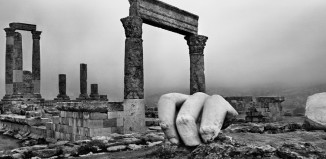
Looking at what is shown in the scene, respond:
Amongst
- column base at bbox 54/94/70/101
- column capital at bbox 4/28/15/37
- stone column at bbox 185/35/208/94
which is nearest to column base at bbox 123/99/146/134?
stone column at bbox 185/35/208/94

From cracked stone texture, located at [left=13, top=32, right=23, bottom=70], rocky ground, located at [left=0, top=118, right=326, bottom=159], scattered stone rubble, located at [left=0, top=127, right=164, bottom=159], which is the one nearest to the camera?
rocky ground, located at [left=0, top=118, right=326, bottom=159]

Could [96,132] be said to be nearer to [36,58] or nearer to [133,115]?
[133,115]

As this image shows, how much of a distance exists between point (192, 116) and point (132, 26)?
6.80 meters

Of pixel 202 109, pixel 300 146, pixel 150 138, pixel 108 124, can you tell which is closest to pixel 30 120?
pixel 108 124

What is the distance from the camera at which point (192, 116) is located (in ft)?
13.0

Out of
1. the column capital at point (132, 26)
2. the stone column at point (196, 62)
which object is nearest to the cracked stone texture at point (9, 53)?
the stone column at point (196, 62)

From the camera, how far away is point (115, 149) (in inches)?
247

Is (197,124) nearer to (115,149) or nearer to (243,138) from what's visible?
(243,138)

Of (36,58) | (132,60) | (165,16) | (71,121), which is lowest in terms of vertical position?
(71,121)

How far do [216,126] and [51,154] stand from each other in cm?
351

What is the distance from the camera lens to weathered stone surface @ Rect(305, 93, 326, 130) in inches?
195

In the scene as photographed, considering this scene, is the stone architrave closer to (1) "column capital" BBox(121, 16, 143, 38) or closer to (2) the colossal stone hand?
(1) "column capital" BBox(121, 16, 143, 38)

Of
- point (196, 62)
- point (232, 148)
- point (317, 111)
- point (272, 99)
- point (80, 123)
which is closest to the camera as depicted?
point (232, 148)

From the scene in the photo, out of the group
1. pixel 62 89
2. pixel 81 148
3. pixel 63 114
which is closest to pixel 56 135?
pixel 63 114
